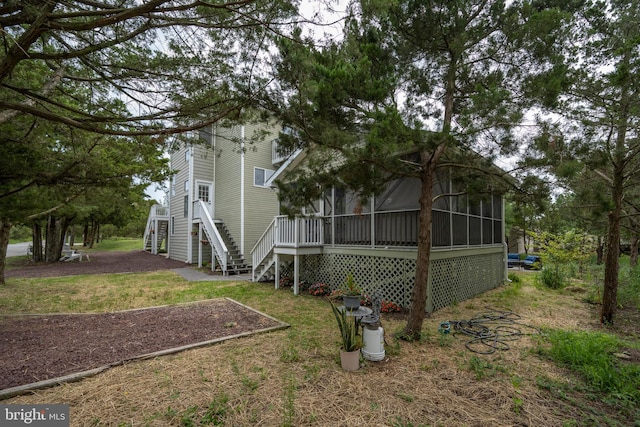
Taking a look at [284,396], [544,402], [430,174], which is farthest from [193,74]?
→ [544,402]

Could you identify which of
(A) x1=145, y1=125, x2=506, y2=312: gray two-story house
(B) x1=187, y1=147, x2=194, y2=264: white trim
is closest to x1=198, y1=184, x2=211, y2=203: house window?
(B) x1=187, y1=147, x2=194, y2=264: white trim

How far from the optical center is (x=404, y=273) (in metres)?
6.67

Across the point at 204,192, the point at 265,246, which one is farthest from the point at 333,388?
the point at 204,192

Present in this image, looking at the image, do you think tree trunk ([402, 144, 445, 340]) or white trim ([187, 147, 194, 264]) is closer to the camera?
tree trunk ([402, 144, 445, 340])

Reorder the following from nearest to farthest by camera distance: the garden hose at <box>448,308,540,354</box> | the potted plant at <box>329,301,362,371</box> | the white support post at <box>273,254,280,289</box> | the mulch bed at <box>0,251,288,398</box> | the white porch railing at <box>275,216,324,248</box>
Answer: the mulch bed at <box>0,251,288,398</box> → the potted plant at <box>329,301,362,371</box> → the garden hose at <box>448,308,540,354</box> → the white porch railing at <box>275,216,324,248</box> → the white support post at <box>273,254,280,289</box>

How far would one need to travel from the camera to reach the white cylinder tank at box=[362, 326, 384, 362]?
3.83 meters

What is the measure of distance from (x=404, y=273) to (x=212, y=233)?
9032 mm

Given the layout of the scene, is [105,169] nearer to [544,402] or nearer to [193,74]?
[193,74]

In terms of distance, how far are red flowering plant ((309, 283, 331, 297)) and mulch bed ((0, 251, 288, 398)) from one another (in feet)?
7.26

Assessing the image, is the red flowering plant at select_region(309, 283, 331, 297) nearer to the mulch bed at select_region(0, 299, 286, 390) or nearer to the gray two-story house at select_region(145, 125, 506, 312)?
the gray two-story house at select_region(145, 125, 506, 312)

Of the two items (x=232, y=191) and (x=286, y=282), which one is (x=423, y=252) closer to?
(x=286, y=282)

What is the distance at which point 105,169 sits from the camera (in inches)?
249

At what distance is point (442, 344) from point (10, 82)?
24.1 ft

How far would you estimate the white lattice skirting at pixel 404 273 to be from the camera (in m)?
6.68
